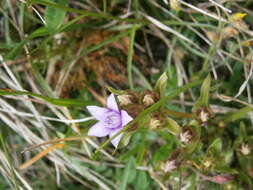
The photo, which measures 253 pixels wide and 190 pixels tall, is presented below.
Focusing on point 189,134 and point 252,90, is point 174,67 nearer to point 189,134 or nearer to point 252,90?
point 252,90

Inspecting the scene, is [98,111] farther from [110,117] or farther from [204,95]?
[204,95]

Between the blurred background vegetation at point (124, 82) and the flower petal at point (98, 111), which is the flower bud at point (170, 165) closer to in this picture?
the blurred background vegetation at point (124, 82)

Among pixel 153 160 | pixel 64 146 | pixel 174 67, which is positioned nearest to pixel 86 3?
pixel 174 67

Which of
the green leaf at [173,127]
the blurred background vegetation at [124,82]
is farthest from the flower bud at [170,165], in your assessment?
the green leaf at [173,127]

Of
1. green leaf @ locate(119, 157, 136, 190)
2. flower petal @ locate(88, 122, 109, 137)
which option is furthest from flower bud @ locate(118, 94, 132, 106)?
green leaf @ locate(119, 157, 136, 190)

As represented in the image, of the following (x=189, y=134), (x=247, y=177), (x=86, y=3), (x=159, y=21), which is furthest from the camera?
(x=86, y=3)

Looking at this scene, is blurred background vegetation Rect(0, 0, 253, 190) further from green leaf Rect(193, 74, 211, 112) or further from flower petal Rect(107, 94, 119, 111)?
flower petal Rect(107, 94, 119, 111)
